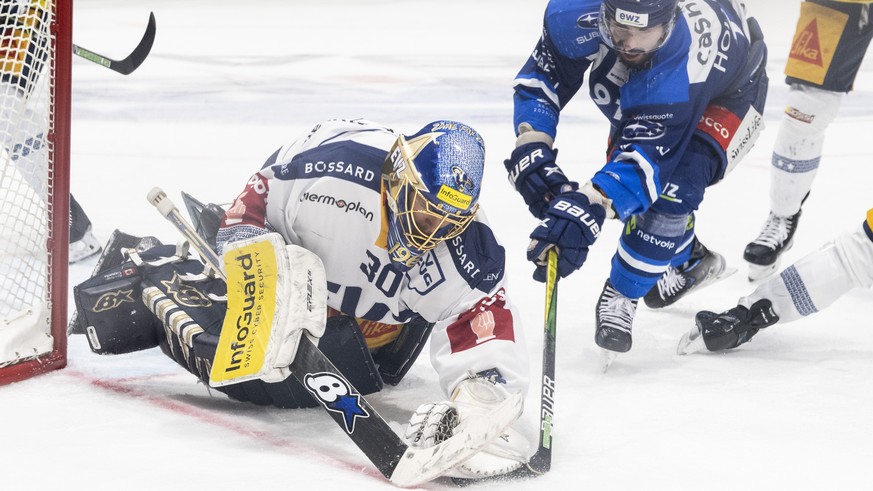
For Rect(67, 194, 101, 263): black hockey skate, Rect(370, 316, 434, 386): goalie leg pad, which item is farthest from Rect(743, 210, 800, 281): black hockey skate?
Rect(67, 194, 101, 263): black hockey skate

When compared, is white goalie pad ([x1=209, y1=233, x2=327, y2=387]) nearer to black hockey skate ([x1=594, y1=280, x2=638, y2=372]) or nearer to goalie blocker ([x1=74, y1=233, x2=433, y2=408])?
goalie blocker ([x1=74, y1=233, x2=433, y2=408])

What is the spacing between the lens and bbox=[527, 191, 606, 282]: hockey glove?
237 centimetres

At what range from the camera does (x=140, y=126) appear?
17.9ft

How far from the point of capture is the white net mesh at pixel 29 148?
2281 millimetres

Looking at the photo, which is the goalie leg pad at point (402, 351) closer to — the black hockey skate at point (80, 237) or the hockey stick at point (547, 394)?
the hockey stick at point (547, 394)

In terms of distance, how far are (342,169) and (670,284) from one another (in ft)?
4.68

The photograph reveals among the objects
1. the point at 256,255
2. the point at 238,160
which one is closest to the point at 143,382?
the point at 256,255

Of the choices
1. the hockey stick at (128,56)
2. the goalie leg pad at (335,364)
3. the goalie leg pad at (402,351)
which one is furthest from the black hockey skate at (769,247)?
the hockey stick at (128,56)

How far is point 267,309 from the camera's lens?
6.58 feet

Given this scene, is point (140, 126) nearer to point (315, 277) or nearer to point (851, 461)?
point (315, 277)

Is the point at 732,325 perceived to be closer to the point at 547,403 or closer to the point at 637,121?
the point at 637,121

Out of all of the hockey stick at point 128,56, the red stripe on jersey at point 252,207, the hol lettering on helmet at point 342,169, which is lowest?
the red stripe on jersey at point 252,207

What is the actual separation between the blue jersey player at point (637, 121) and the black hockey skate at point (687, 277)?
0.22 meters

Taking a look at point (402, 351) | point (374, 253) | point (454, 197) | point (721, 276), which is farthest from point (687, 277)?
point (454, 197)
